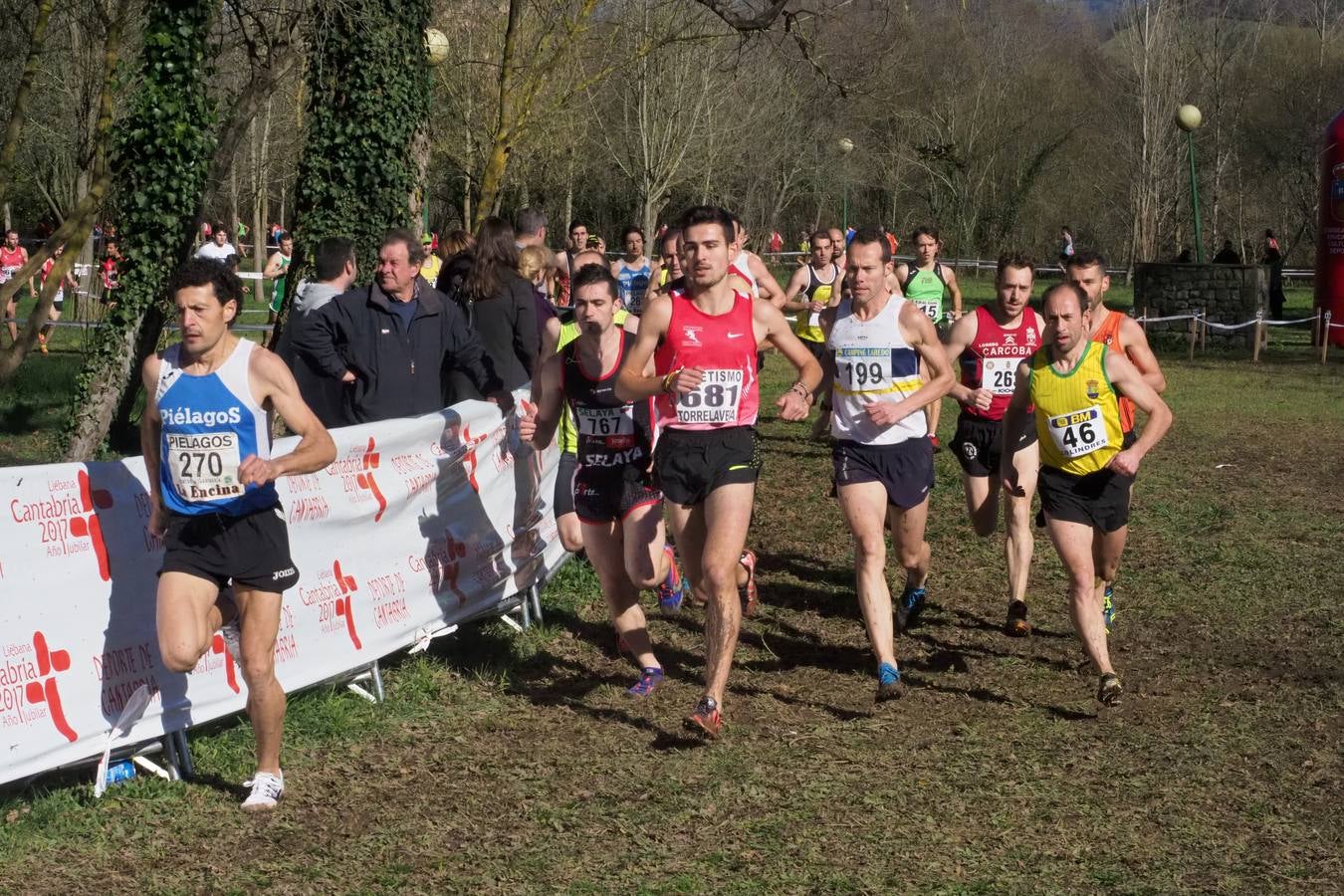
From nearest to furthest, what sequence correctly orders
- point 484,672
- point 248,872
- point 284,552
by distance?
point 248,872, point 284,552, point 484,672

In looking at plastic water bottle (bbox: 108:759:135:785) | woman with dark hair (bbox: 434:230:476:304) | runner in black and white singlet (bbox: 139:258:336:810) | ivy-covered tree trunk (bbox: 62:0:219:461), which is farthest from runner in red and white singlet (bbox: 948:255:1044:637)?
ivy-covered tree trunk (bbox: 62:0:219:461)

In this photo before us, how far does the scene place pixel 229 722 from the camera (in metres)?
6.59

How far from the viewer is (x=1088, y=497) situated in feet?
22.8

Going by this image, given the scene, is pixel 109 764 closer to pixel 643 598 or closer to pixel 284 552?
pixel 284 552

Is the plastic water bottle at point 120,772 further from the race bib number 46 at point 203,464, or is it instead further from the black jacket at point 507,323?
the black jacket at point 507,323

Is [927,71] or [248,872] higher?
[927,71]

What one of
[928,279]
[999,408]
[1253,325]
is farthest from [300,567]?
[1253,325]

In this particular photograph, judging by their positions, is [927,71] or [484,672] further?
[927,71]

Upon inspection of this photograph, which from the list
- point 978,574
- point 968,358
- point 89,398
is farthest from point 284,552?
point 89,398

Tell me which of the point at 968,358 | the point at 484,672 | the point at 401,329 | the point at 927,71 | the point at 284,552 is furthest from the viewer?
the point at 927,71

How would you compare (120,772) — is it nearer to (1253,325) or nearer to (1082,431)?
(1082,431)

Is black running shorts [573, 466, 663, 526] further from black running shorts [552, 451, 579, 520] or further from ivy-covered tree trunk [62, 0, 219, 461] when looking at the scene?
ivy-covered tree trunk [62, 0, 219, 461]

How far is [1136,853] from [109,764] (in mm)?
3815

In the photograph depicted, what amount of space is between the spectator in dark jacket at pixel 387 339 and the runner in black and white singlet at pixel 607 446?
127cm
